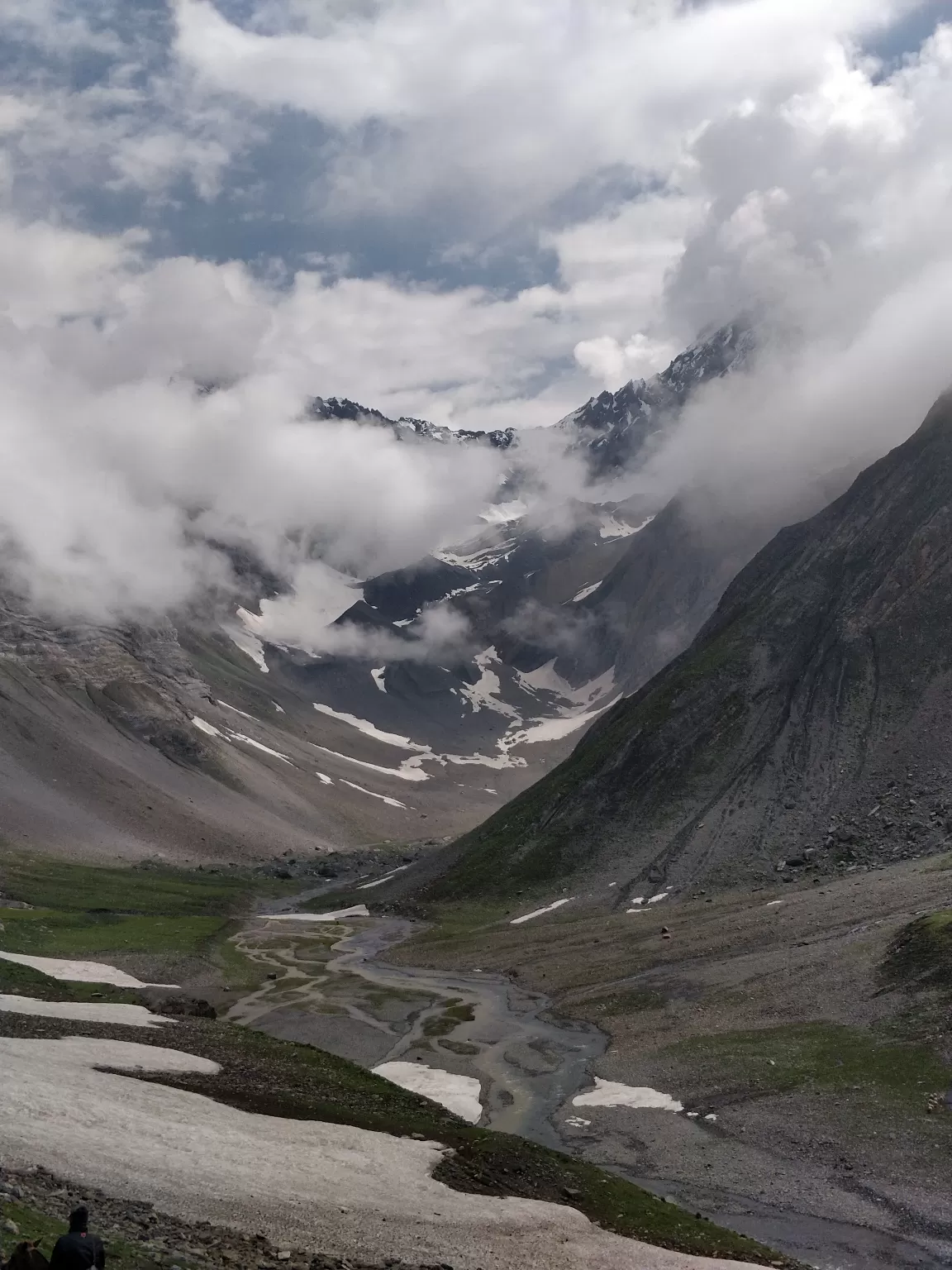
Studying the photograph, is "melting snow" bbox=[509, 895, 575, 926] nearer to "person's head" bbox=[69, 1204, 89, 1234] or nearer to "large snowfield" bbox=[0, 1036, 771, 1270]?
"large snowfield" bbox=[0, 1036, 771, 1270]

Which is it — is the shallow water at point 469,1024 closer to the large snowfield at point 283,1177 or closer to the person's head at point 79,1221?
the large snowfield at point 283,1177

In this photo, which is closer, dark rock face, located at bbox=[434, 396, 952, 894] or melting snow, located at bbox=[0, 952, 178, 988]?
melting snow, located at bbox=[0, 952, 178, 988]

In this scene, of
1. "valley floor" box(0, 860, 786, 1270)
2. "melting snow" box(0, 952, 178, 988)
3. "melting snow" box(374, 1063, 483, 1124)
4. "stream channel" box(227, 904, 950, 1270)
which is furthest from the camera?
"melting snow" box(0, 952, 178, 988)

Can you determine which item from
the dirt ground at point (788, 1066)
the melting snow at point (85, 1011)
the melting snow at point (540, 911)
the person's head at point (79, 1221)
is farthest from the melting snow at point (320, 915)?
the person's head at point (79, 1221)

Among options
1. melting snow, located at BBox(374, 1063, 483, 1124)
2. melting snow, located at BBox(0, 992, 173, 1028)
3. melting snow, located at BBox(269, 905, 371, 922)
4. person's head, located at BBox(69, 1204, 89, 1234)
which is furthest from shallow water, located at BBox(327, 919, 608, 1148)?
melting snow, located at BBox(269, 905, 371, 922)

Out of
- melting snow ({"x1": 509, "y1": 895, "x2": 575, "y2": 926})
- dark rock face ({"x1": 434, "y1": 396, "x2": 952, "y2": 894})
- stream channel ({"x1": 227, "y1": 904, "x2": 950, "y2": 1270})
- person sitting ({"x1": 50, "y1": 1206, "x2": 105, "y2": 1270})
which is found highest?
dark rock face ({"x1": 434, "y1": 396, "x2": 952, "y2": 894})

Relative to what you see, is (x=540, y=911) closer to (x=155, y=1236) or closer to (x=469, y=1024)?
(x=469, y=1024)

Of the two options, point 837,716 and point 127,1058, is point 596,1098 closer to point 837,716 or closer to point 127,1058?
point 127,1058

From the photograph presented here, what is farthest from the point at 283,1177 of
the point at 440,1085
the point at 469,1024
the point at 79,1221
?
the point at 469,1024
